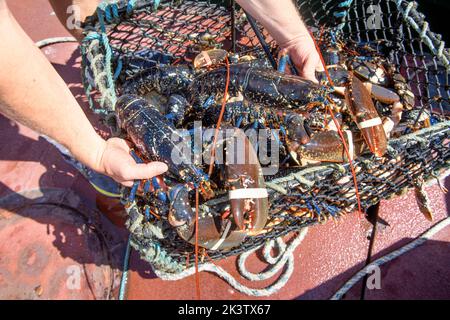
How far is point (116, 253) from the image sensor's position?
78.5 inches

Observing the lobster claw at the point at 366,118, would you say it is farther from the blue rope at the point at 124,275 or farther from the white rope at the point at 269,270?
the blue rope at the point at 124,275

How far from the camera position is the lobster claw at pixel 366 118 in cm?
155

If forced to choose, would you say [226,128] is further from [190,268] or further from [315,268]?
[315,268]

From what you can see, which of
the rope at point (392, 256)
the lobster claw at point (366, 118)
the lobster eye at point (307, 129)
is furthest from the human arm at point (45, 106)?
the rope at point (392, 256)

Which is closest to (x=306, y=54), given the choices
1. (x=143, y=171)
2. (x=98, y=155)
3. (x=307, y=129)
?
(x=307, y=129)


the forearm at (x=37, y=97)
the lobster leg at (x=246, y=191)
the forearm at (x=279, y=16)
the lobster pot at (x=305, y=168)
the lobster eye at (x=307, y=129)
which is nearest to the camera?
the forearm at (x=37, y=97)

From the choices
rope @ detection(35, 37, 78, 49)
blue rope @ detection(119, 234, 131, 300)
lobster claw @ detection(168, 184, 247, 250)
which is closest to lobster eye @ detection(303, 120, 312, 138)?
lobster claw @ detection(168, 184, 247, 250)

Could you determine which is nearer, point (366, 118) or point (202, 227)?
point (202, 227)

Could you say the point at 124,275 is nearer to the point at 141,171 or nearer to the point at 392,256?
the point at 141,171

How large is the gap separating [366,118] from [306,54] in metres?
0.54

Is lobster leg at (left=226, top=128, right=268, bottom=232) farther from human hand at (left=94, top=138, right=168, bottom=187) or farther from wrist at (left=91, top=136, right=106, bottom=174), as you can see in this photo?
wrist at (left=91, top=136, right=106, bottom=174)

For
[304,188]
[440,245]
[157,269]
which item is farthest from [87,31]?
[440,245]

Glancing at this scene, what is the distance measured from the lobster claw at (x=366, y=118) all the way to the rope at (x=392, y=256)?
2.45ft
